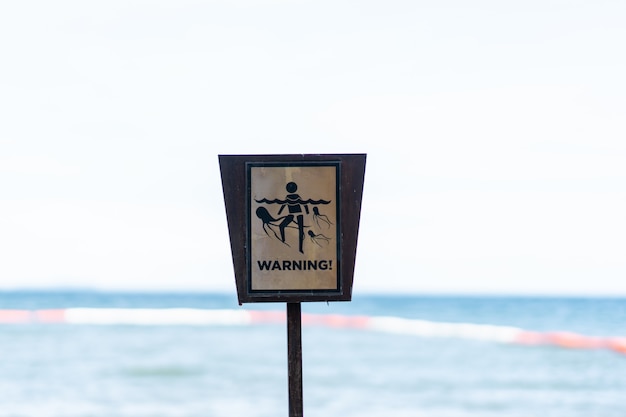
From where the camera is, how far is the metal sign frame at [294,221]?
415cm

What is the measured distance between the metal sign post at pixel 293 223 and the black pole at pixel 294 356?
3.5 inches

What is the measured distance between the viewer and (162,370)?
1811cm

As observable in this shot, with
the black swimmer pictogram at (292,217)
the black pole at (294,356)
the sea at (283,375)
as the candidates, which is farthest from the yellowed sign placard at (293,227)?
the sea at (283,375)

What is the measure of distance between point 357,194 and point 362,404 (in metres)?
9.47

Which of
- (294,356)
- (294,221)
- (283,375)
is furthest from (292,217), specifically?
(283,375)

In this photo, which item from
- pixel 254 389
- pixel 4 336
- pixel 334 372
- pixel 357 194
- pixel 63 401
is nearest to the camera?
pixel 357 194

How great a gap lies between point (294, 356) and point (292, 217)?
0.65 meters

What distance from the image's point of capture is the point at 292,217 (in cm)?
416

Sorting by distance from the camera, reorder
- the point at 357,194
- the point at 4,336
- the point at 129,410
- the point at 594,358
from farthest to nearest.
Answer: the point at 4,336
the point at 594,358
the point at 129,410
the point at 357,194

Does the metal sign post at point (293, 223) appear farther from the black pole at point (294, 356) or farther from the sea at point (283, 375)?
the sea at point (283, 375)

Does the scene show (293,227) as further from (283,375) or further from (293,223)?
(283,375)

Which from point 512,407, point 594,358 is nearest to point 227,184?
point 512,407

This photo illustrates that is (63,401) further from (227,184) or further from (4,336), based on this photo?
A: (4,336)

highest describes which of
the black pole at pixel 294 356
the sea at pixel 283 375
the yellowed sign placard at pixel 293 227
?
the sea at pixel 283 375
